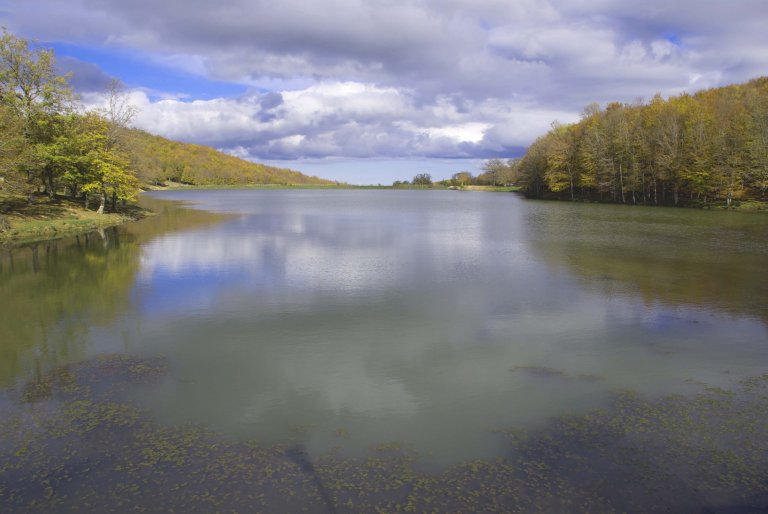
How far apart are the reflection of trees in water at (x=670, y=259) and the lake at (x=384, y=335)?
0.15 metres

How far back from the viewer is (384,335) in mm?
10914

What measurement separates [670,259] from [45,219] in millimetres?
33865

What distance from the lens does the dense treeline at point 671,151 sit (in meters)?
53.2

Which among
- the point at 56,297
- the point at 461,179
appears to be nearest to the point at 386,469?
the point at 56,297

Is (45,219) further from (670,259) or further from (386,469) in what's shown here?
(670,259)

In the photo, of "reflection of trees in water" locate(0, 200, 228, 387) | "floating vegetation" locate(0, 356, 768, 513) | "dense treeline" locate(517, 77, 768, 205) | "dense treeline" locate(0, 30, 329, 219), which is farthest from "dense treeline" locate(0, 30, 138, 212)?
"dense treeline" locate(517, 77, 768, 205)

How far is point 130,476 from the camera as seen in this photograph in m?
5.83

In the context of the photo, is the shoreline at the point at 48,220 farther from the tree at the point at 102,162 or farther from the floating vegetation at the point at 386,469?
the floating vegetation at the point at 386,469

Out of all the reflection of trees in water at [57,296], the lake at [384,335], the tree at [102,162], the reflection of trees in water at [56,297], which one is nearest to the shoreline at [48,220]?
the tree at [102,162]

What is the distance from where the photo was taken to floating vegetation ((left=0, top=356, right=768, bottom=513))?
5.39 meters

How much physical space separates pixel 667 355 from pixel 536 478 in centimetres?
551

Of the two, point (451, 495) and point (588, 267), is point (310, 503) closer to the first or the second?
point (451, 495)

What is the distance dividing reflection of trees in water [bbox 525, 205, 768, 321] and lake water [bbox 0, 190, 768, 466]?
152mm

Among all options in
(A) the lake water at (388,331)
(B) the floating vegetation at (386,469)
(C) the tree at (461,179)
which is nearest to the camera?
(B) the floating vegetation at (386,469)
